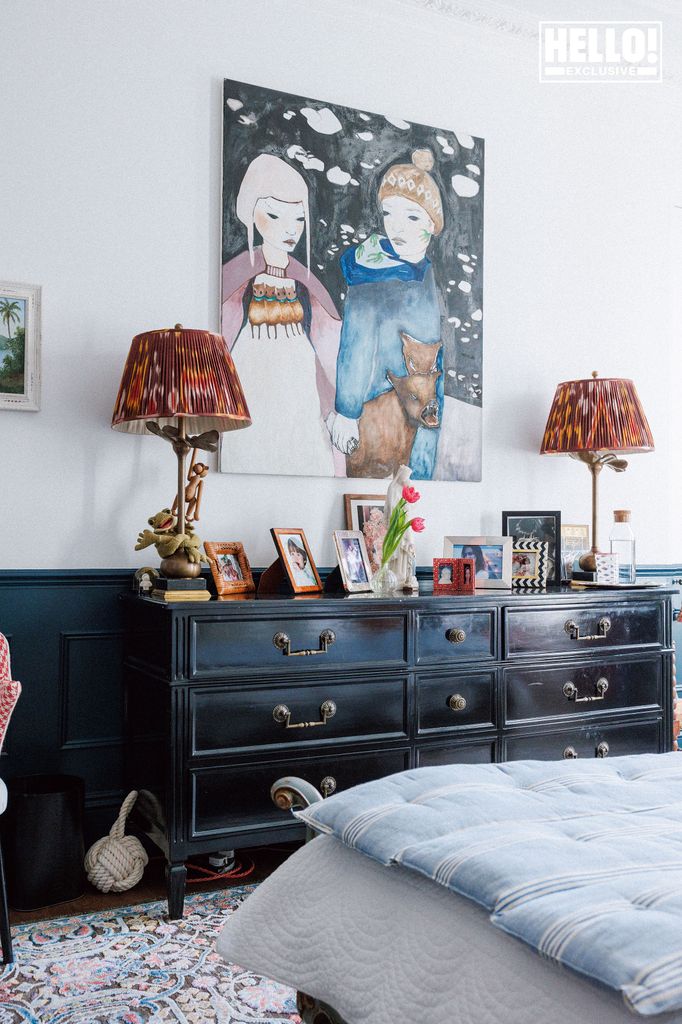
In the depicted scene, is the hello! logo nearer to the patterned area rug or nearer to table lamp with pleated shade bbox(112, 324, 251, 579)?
table lamp with pleated shade bbox(112, 324, 251, 579)

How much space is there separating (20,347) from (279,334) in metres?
0.91

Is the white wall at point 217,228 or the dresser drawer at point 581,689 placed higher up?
the white wall at point 217,228

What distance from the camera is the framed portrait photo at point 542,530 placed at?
140 inches

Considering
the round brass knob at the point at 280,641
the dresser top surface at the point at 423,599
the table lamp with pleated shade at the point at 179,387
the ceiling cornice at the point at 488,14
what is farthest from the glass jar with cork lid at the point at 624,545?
the ceiling cornice at the point at 488,14

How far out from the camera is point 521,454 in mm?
3812

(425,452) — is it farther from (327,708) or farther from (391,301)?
(327,708)

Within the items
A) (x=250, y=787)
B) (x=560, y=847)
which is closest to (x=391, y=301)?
(x=250, y=787)

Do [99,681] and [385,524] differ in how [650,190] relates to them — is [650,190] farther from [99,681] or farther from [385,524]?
[99,681]

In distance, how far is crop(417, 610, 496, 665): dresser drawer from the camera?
2896 mm

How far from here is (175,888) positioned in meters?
2.55

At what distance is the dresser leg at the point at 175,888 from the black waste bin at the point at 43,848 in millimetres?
350

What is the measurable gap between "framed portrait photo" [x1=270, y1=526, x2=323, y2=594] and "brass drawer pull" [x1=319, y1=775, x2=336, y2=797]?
0.64 m

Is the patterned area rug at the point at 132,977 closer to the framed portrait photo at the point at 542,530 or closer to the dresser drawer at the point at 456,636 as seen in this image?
the dresser drawer at the point at 456,636

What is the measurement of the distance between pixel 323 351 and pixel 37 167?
1165 mm
